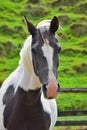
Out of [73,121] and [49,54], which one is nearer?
[49,54]

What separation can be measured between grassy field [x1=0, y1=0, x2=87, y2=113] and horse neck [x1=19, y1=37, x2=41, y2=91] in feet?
26.8

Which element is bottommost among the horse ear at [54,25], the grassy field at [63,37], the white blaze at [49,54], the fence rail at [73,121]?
the grassy field at [63,37]

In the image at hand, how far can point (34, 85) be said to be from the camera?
637 centimetres

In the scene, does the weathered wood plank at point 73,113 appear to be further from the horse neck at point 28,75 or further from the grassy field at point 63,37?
the horse neck at point 28,75

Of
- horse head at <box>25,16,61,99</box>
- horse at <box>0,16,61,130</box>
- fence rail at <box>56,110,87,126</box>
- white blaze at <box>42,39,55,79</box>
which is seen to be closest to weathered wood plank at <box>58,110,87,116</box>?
fence rail at <box>56,110,87,126</box>

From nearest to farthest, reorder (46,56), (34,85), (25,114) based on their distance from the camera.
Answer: (46,56) → (34,85) → (25,114)

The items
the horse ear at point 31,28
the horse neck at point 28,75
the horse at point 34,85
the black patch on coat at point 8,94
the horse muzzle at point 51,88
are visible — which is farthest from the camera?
the black patch on coat at point 8,94

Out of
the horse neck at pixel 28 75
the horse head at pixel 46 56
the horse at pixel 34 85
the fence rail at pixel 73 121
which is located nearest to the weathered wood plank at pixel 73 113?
the fence rail at pixel 73 121

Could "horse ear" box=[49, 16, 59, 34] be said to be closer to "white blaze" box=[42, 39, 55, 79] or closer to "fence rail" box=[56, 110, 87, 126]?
"white blaze" box=[42, 39, 55, 79]

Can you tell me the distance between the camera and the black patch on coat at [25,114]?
6.54 m

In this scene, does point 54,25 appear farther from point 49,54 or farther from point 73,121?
point 73,121

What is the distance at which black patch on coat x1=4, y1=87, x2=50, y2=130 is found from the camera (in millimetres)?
6543

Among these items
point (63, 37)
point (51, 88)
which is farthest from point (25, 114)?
point (63, 37)

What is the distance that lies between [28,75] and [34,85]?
6.2 inches
